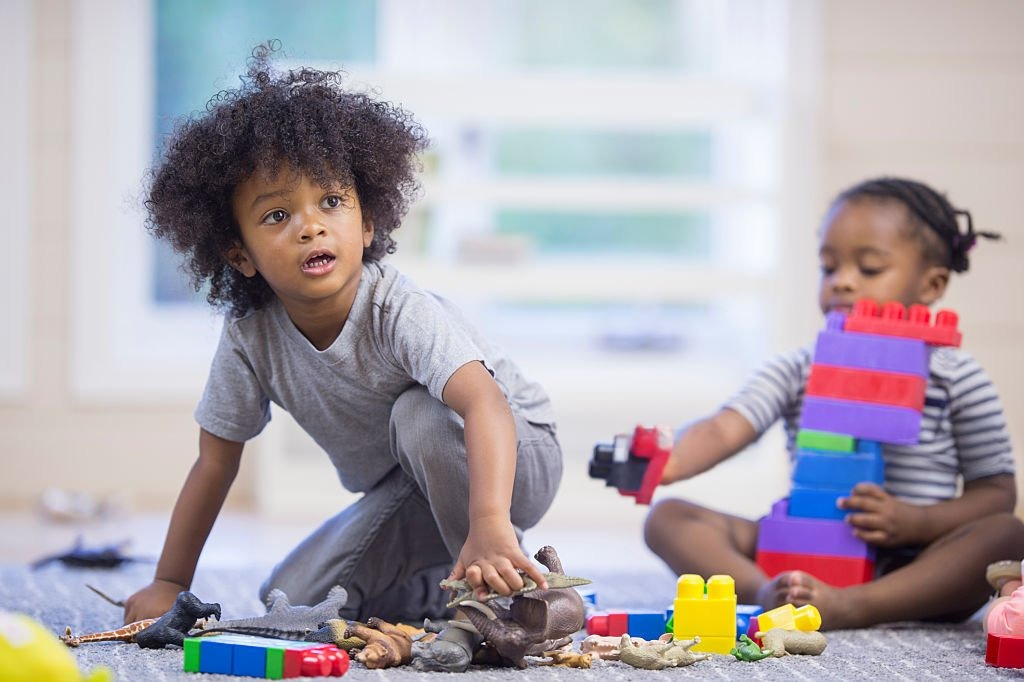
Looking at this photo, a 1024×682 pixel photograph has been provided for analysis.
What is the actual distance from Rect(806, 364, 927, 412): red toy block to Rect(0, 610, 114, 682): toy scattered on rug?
3.19 ft

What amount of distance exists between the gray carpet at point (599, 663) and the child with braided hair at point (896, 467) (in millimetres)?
47

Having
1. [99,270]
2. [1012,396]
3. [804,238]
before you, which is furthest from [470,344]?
[1012,396]

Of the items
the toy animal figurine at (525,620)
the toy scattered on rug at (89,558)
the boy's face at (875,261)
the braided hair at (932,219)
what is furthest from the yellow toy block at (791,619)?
the toy scattered on rug at (89,558)

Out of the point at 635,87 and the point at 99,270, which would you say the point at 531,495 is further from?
the point at 99,270

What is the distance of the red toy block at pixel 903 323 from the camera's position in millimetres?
1536

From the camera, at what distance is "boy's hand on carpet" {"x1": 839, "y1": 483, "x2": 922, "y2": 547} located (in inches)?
57.3

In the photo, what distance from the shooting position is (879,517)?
1.45 m

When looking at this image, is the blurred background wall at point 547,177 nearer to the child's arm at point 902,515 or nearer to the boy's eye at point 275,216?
the child's arm at point 902,515

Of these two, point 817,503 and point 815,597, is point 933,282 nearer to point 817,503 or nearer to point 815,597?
point 817,503

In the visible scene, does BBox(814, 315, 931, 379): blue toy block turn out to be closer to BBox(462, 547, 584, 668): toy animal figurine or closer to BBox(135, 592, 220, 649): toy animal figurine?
BBox(462, 547, 584, 668): toy animal figurine

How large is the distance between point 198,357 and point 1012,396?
1900 mm

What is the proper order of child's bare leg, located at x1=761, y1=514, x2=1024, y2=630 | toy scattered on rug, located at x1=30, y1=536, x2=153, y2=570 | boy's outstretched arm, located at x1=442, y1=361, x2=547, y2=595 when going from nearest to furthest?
boy's outstretched arm, located at x1=442, y1=361, x2=547, y2=595 → child's bare leg, located at x1=761, y1=514, x2=1024, y2=630 → toy scattered on rug, located at x1=30, y1=536, x2=153, y2=570

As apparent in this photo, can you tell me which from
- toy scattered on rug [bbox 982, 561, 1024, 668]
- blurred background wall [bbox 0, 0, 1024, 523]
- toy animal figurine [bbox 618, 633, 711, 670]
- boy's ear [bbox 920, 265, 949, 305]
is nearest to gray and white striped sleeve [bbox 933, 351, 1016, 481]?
boy's ear [bbox 920, 265, 949, 305]

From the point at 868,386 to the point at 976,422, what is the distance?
0.15 m
